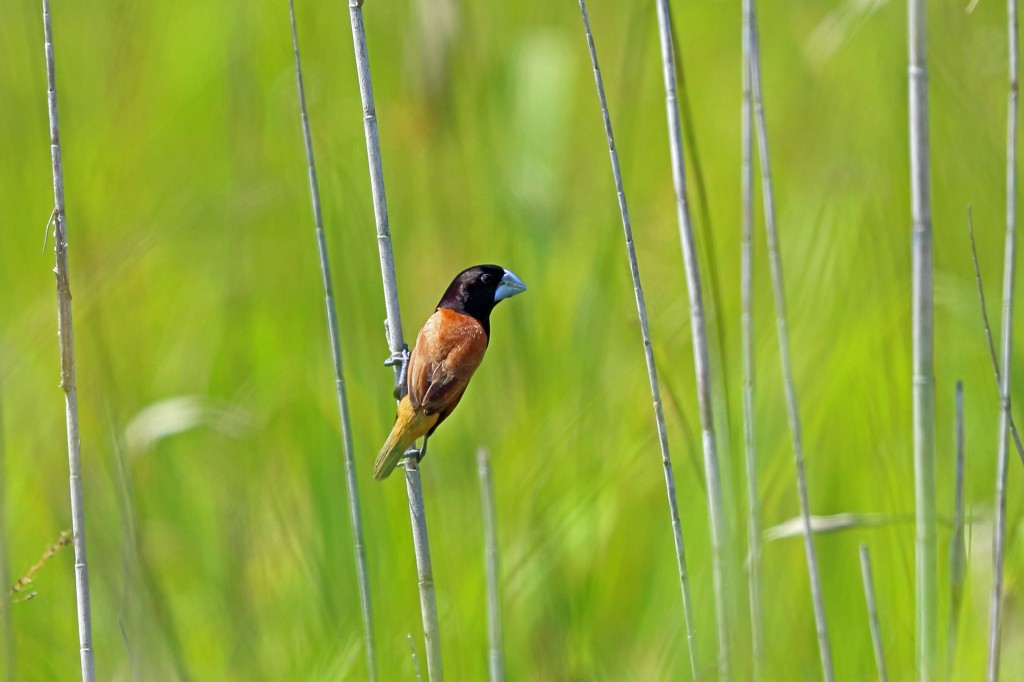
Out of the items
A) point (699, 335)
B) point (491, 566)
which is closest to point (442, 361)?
point (699, 335)

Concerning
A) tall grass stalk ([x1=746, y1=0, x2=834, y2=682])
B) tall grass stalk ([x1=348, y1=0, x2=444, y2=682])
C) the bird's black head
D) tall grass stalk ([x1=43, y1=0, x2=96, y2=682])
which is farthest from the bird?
tall grass stalk ([x1=746, y1=0, x2=834, y2=682])

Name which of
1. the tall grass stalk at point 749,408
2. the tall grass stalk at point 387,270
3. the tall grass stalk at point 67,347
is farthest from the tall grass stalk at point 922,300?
the tall grass stalk at point 67,347

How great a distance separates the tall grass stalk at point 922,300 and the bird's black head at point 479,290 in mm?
938

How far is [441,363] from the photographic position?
1900 millimetres

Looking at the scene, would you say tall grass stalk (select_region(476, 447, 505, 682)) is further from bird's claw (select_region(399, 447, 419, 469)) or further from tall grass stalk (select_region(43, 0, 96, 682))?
tall grass stalk (select_region(43, 0, 96, 682))

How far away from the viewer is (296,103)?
3.58 meters

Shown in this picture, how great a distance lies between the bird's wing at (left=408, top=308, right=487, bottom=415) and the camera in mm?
1843

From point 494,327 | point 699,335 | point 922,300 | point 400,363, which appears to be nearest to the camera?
point 922,300

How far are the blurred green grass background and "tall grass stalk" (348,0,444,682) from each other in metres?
0.42

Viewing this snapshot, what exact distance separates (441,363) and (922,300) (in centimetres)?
81

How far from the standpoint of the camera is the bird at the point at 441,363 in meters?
1.81

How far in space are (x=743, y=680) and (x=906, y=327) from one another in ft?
5.03

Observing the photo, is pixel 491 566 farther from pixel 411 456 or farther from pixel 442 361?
pixel 442 361

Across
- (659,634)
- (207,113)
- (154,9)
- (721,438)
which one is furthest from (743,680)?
(154,9)
